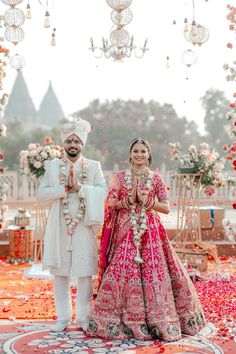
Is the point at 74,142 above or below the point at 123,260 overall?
above

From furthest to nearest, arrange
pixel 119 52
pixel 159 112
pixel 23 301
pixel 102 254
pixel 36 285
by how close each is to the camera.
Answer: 1. pixel 159 112
2. pixel 119 52
3. pixel 36 285
4. pixel 23 301
5. pixel 102 254

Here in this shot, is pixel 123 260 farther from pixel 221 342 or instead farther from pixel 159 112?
pixel 159 112

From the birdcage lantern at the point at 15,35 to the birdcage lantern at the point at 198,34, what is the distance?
1.37m

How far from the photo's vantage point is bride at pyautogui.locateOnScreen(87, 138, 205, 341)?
14.8ft

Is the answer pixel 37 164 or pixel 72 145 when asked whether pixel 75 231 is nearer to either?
pixel 72 145

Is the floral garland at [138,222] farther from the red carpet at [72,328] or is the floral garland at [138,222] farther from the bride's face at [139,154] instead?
the red carpet at [72,328]

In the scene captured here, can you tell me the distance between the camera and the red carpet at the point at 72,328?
14.0 ft

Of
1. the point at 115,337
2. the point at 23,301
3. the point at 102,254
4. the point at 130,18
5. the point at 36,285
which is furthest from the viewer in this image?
the point at 36,285

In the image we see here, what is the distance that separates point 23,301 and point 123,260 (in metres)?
1.83

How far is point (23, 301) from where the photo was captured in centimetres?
609

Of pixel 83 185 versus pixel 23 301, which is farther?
pixel 23 301

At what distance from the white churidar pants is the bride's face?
2.99 ft

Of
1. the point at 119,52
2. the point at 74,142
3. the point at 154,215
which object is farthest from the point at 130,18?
the point at 119,52

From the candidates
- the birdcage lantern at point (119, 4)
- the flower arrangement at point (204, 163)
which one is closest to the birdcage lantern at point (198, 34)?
the birdcage lantern at point (119, 4)
